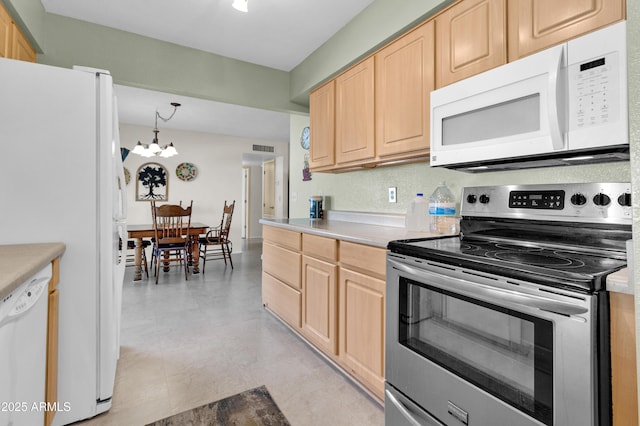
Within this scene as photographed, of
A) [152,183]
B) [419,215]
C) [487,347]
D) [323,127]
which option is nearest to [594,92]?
[487,347]

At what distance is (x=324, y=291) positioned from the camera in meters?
1.99

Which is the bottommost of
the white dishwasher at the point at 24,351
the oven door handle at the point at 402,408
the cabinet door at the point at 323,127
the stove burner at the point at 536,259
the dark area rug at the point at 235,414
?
the dark area rug at the point at 235,414

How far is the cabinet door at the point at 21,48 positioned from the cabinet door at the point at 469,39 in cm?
244

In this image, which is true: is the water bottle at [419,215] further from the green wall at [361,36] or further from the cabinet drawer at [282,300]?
the green wall at [361,36]

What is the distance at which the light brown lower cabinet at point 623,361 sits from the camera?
2.56 feet

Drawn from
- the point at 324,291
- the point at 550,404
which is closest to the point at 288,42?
the point at 324,291

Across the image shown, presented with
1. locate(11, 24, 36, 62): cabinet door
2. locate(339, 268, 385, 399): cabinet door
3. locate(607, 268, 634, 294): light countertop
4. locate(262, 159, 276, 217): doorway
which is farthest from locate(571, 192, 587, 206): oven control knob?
locate(262, 159, 276, 217): doorway

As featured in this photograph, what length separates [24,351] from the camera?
42.1 inches

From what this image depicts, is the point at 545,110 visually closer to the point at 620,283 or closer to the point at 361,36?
the point at 620,283

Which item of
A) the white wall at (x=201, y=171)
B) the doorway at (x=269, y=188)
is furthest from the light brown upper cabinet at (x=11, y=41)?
the doorway at (x=269, y=188)

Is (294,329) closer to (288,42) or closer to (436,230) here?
(436,230)

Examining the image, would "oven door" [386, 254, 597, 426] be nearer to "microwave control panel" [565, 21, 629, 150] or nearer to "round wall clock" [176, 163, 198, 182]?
"microwave control panel" [565, 21, 629, 150]

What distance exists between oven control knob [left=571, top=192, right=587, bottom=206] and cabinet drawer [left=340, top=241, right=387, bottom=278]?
0.77 meters

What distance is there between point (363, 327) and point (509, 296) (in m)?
0.87
